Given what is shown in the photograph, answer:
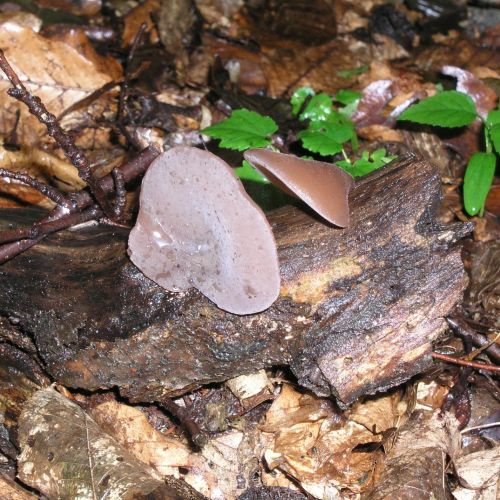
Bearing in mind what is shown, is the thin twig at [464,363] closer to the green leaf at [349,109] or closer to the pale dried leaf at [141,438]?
the pale dried leaf at [141,438]

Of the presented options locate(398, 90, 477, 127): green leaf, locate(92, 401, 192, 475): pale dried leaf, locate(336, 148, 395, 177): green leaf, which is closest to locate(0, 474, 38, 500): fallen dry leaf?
locate(92, 401, 192, 475): pale dried leaf

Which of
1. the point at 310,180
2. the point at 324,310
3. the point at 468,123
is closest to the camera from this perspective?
the point at 310,180

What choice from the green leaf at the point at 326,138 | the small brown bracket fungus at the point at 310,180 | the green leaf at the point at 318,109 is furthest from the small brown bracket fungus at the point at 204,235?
the green leaf at the point at 318,109

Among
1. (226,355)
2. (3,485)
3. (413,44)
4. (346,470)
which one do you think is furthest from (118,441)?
(413,44)

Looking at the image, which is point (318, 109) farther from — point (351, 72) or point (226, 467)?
point (226, 467)

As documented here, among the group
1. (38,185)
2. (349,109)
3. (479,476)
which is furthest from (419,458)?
(349,109)

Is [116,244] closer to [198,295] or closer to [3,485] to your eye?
[198,295]

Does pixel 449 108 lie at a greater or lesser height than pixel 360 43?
greater

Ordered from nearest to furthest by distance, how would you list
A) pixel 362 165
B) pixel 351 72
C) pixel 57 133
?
pixel 57 133
pixel 362 165
pixel 351 72
